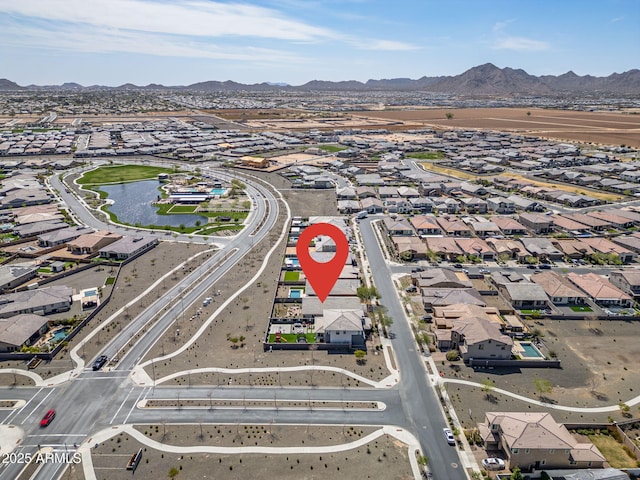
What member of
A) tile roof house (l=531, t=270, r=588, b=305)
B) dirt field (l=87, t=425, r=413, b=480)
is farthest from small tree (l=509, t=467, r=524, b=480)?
tile roof house (l=531, t=270, r=588, b=305)

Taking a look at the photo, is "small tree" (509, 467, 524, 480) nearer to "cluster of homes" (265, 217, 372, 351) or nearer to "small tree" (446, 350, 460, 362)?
"small tree" (446, 350, 460, 362)

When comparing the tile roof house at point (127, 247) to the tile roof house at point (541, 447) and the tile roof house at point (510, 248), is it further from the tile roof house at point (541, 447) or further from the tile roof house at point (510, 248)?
the tile roof house at point (510, 248)

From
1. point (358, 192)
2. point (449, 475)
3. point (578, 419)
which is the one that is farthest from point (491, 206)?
point (449, 475)

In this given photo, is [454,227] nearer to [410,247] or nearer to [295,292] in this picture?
[410,247]

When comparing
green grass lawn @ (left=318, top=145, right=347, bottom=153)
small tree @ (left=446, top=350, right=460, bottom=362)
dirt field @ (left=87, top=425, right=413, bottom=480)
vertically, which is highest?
green grass lawn @ (left=318, top=145, right=347, bottom=153)

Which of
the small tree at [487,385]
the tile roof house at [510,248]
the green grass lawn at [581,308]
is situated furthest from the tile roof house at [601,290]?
the small tree at [487,385]

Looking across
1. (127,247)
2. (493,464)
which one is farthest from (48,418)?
(127,247)

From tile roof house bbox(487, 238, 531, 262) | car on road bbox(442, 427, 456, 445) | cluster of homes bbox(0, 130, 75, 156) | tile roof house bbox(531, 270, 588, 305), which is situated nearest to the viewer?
car on road bbox(442, 427, 456, 445)

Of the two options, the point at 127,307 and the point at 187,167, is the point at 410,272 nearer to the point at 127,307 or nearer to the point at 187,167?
the point at 127,307
